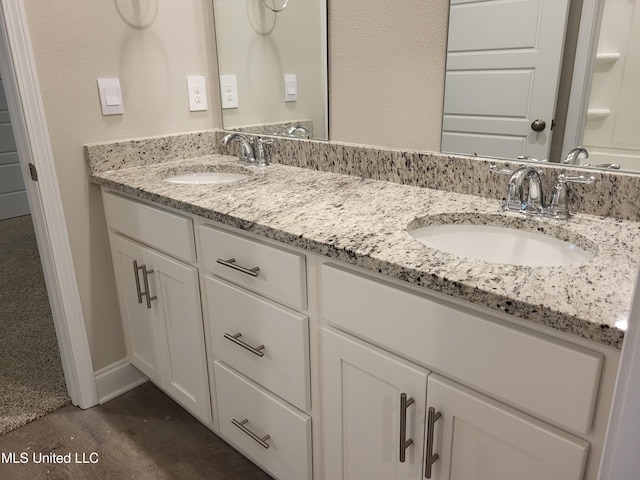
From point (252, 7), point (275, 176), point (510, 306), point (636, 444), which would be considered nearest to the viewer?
point (636, 444)

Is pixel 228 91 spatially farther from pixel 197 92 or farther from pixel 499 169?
pixel 499 169

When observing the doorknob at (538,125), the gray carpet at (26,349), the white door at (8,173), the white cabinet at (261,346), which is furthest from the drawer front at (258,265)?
the white door at (8,173)

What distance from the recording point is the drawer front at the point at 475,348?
701 millimetres

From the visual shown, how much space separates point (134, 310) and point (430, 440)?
120 cm

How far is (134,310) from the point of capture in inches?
68.4

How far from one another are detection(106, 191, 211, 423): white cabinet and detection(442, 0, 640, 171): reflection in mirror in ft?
2.82

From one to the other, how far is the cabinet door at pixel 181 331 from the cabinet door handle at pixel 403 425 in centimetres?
70

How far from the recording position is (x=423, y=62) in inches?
52.4

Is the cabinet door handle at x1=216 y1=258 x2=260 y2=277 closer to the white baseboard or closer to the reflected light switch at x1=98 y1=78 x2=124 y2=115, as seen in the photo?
the reflected light switch at x1=98 y1=78 x2=124 y2=115

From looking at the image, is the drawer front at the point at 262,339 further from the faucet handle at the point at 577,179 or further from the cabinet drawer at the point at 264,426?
the faucet handle at the point at 577,179

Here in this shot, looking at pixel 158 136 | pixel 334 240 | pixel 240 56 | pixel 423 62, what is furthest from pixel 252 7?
pixel 334 240

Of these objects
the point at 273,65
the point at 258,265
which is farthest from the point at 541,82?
the point at 273,65

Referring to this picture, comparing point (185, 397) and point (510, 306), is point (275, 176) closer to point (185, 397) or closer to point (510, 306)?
point (185, 397)

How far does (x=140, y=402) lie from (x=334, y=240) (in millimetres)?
1275
